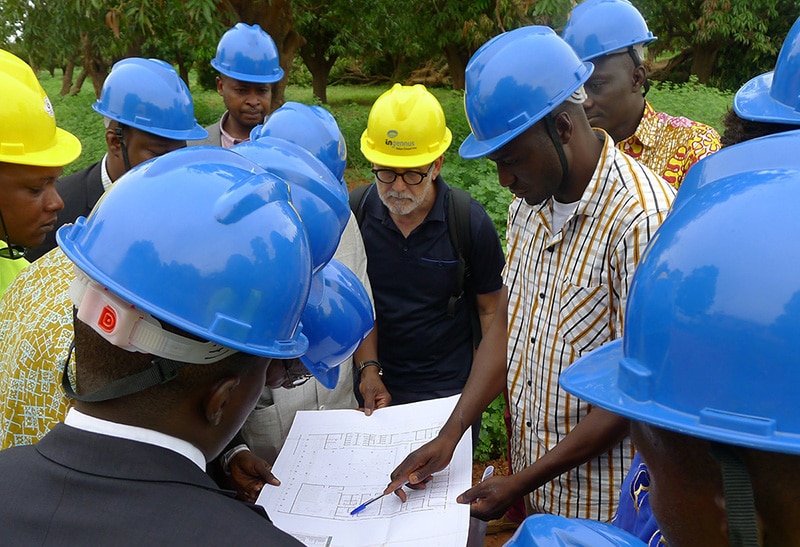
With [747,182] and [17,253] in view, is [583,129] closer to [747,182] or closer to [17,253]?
[747,182]

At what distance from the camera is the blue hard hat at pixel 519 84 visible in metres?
2.25

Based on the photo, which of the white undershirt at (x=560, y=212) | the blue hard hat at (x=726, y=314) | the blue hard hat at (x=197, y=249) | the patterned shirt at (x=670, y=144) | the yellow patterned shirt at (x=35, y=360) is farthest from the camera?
the patterned shirt at (x=670, y=144)

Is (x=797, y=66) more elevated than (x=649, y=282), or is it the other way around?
(x=649, y=282)

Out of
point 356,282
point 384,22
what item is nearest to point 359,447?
point 356,282

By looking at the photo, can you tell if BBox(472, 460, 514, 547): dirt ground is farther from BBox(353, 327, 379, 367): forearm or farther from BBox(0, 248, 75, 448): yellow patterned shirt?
BBox(0, 248, 75, 448): yellow patterned shirt

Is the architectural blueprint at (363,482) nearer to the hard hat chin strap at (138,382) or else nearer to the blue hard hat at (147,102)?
the hard hat chin strap at (138,382)

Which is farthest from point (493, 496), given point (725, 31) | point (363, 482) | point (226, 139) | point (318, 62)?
point (318, 62)

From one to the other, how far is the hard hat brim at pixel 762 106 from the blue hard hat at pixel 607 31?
2.35ft

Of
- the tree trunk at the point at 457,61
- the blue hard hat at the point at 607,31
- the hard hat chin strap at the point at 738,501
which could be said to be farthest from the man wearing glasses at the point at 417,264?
the tree trunk at the point at 457,61

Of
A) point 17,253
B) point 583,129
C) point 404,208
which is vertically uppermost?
point 583,129

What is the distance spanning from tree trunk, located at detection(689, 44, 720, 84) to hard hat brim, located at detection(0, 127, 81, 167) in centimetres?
2163

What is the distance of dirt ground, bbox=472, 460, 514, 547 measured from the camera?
4008 mm

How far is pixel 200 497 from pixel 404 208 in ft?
7.43

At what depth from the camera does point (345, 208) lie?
1978 millimetres
